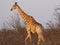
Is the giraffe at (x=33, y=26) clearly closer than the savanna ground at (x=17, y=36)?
Yes

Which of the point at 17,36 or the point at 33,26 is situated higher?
the point at 33,26

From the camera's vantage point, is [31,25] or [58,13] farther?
[58,13]

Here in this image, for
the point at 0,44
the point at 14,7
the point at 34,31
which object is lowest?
the point at 0,44

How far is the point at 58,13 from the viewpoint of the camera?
48.6ft

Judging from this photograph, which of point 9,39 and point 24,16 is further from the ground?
point 24,16

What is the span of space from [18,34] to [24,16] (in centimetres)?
595

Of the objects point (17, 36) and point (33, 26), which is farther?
point (17, 36)

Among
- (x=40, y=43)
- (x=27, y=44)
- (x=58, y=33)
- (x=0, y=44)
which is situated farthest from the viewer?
(x=58, y=33)

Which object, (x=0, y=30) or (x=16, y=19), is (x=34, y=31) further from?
(x=0, y=30)

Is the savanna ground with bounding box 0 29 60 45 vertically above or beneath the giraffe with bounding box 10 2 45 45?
beneath

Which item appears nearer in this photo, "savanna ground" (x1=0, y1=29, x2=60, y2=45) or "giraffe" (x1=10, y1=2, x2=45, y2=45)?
"giraffe" (x1=10, y1=2, x2=45, y2=45)

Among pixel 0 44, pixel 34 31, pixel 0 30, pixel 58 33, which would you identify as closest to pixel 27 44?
pixel 34 31

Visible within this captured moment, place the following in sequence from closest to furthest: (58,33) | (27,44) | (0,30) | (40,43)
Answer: (40,43)
(27,44)
(58,33)
(0,30)

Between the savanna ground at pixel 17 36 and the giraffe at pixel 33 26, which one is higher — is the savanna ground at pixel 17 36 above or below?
below
